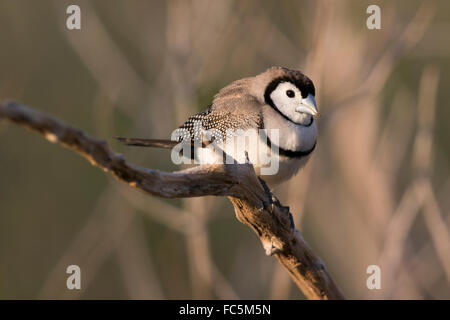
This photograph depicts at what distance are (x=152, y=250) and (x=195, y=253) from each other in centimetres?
143

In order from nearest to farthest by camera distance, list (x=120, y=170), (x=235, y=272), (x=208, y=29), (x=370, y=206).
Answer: (x=120, y=170), (x=208, y=29), (x=370, y=206), (x=235, y=272)

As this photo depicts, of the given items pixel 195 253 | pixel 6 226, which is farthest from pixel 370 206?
pixel 6 226

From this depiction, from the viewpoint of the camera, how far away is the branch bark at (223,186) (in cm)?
199

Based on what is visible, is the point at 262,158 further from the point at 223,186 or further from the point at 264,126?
the point at 223,186

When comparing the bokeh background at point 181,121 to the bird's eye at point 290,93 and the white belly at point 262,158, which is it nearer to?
the bird's eye at point 290,93

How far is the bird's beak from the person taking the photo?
3.62 m

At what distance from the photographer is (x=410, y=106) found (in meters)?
6.50

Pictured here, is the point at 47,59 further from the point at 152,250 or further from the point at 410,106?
the point at 410,106

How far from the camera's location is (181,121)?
4688 mm

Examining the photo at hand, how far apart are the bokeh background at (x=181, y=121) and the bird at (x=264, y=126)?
0.83 m

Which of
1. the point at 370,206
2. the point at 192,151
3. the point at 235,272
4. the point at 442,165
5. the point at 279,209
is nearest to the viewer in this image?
the point at 279,209

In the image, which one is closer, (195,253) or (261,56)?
(195,253)

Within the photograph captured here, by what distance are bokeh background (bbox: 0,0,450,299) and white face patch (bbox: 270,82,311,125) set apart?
2.79 ft

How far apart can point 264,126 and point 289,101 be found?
10.8 inches
